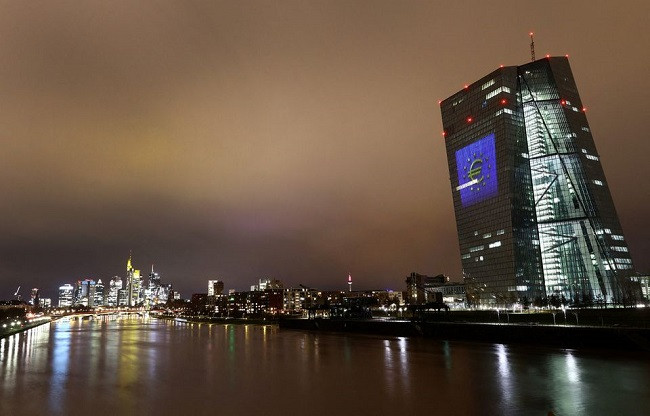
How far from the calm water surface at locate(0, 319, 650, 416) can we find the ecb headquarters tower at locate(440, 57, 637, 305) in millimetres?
98645

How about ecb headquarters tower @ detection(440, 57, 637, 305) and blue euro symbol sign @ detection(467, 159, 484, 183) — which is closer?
ecb headquarters tower @ detection(440, 57, 637, 305)

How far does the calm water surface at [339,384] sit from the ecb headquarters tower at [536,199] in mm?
98645

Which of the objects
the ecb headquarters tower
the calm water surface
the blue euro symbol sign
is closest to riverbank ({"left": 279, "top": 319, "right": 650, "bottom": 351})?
the calm water surface

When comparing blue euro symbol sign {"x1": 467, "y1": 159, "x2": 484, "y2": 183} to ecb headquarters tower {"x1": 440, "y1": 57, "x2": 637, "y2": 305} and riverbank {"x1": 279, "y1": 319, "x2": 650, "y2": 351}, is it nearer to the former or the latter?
ecb headquarters tower {"x1": 440, "y1": 57, "x2": 637, "y2": 305}

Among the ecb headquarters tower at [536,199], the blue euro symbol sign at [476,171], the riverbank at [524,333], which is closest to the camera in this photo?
the riverbank at [524,333]

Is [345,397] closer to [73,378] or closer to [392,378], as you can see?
[392,378]

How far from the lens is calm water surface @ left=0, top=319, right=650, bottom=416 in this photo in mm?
28172

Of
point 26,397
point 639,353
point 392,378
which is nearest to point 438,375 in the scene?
point 392,378

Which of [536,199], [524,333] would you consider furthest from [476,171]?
[524,333]

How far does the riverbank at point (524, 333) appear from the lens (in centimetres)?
5470

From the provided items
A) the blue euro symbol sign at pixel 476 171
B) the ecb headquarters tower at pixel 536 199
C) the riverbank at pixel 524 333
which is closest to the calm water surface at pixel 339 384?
the riverbank at pixel 524 333

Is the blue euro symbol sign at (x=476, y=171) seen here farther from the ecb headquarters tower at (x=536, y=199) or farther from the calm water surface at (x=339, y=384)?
the calm water surface at (x=339, y=384)

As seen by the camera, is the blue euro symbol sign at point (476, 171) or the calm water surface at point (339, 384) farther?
the blue euro symbol sign at point (476, 171)

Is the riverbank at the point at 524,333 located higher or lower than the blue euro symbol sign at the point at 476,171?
lower
